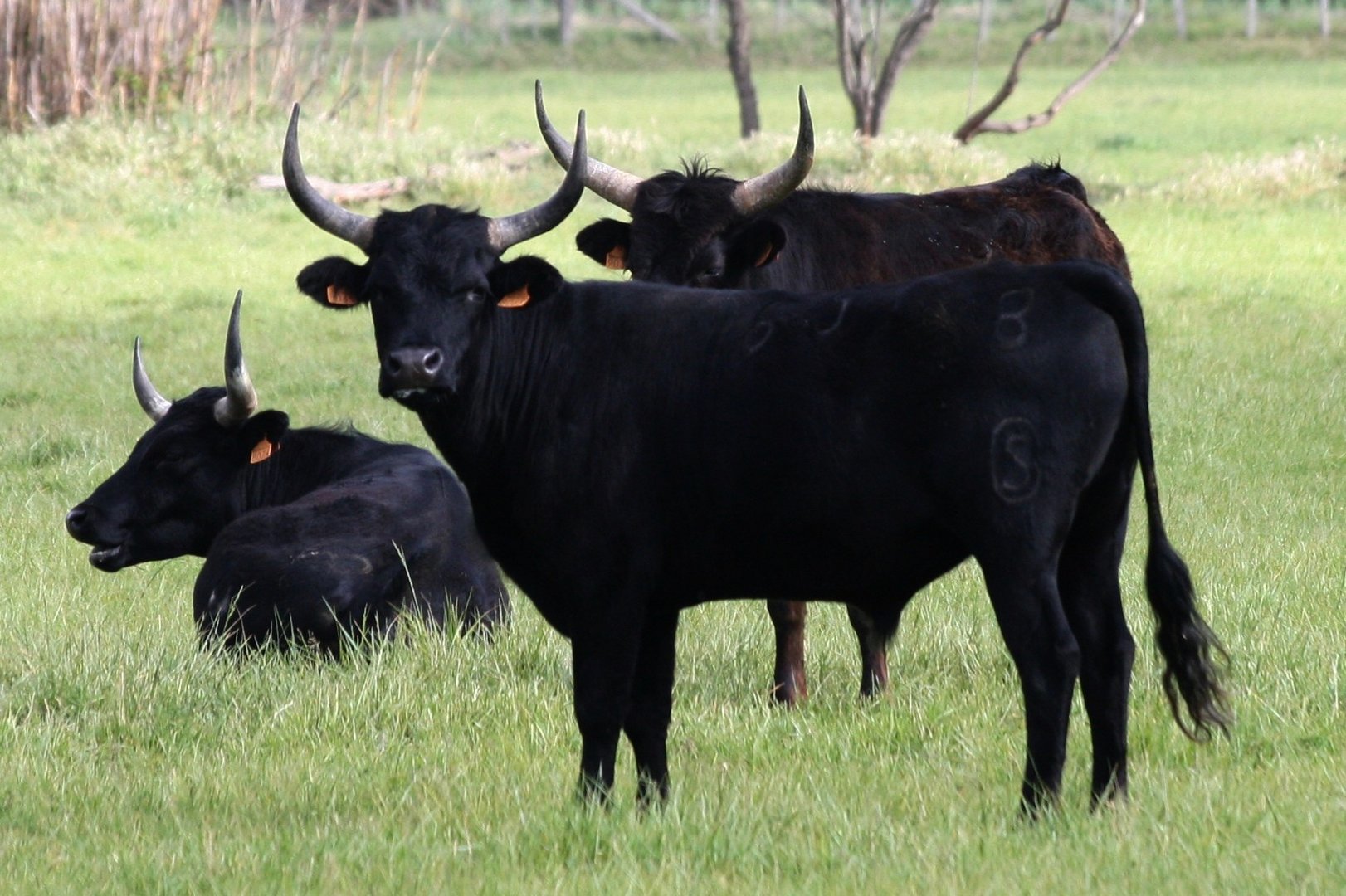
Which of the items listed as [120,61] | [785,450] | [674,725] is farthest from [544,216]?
[120,61]

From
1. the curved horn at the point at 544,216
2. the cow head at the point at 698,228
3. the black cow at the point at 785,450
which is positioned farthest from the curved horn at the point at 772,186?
the black cow at the point at 785,450

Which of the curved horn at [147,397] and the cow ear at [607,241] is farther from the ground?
the cow ear at [607,241]

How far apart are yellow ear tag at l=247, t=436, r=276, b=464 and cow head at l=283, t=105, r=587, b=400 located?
2633mm

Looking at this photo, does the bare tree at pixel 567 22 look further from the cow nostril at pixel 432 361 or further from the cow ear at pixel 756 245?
the cow nostril at pixel 432 361

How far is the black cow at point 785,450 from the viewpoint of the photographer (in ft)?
14.5

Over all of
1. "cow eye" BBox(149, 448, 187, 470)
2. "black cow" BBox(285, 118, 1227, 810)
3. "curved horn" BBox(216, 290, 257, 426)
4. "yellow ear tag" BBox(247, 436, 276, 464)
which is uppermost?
"black cow" BBox(285, 118, 1227, 810)

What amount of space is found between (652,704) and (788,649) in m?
1.49

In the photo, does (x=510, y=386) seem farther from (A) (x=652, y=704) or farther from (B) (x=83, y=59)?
(B) (x=83, y=59)

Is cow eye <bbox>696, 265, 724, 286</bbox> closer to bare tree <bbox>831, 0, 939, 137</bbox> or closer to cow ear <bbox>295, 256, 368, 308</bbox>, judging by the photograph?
cow ear <bbox>295, 256, 368, 308</bbox>

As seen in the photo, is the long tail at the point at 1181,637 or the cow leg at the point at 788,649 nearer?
the long tail at the point at 1181,637

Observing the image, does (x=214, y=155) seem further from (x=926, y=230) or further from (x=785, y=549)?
(x=785, y=549)

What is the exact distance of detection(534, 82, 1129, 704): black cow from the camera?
686 centimetres

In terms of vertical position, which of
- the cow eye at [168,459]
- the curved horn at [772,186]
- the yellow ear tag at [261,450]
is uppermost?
the curved horn at [772,186]

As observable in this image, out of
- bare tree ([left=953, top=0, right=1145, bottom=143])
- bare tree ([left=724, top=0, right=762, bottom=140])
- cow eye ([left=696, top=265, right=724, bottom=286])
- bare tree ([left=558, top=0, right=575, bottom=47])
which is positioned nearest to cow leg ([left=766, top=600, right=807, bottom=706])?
cow eye ([left=696, top=265, right=724, bottom=286])
